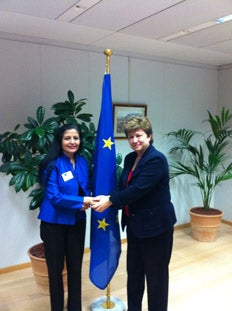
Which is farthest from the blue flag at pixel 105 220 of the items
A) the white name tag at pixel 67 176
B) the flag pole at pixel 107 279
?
the white name tag at pixel 67 176

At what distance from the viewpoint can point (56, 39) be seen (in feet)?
11.0

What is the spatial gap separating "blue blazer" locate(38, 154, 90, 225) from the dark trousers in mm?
422

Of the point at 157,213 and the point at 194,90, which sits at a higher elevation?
the point at 194,90

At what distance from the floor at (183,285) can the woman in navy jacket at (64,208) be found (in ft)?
1.55

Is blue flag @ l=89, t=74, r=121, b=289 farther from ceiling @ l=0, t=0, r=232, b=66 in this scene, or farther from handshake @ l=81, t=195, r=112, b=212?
ceiling @ l=0, t=0, r=232, b=66

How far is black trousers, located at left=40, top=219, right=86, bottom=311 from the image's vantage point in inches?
89.7

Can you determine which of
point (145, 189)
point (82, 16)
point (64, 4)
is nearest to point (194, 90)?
point (82, 16)

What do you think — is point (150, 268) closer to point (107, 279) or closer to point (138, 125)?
point (107, 279)

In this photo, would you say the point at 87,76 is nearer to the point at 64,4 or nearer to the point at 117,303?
the point at 64,4

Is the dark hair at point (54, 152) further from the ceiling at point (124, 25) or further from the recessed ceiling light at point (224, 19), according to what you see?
the recessed ceiling light at point (224, 19)

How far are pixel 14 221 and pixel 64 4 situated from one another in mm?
2232

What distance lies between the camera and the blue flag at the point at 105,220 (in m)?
2.40

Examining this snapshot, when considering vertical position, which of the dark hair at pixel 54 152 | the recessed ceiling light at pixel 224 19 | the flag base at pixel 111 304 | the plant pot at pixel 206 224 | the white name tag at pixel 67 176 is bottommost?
the flag base at pixel 111 304

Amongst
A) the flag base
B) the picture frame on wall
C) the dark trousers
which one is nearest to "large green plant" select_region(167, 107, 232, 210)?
the picture frame on wall
